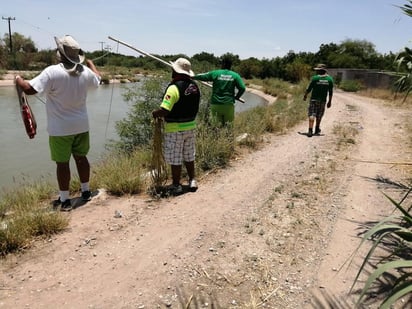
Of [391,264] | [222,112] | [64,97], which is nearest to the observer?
[391,264]

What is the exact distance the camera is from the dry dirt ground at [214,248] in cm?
287

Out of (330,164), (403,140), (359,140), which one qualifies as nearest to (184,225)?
(330,164)

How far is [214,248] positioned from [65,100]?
2.29 m

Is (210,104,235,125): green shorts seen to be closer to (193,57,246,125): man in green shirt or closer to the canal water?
(193,57,246,125): man in green shirt

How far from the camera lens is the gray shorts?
4.86 m

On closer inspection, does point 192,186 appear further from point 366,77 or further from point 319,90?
point 366,77

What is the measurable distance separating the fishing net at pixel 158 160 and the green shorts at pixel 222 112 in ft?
5.73

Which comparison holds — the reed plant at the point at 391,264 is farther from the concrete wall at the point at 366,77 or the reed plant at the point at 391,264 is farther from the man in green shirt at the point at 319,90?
the concrete wall at the point at 366,77

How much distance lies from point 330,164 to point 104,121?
38.1ft

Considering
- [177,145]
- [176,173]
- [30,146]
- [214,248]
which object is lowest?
[30,146]

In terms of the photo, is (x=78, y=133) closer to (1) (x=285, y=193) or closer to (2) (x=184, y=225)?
(2) (x=184, y=225)

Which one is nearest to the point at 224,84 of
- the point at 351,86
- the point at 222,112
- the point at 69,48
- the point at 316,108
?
the point at 222,112

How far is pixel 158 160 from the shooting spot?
16.5ft

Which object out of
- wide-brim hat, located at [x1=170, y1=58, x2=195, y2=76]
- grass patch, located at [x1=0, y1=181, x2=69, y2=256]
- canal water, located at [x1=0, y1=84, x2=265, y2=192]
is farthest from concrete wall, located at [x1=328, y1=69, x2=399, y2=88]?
grass patch, located at [x1=0, y1=181, x2=69, y2=256]
